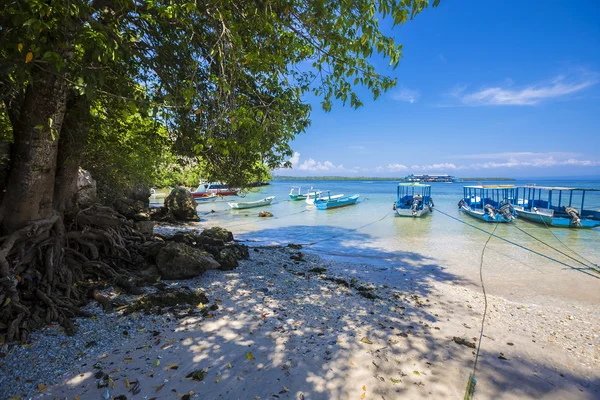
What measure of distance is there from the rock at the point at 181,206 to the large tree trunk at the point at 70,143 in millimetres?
13654

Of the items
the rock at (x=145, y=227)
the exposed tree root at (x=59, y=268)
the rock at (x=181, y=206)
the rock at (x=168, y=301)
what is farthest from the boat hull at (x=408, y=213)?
the rock at (x=168, y=301)

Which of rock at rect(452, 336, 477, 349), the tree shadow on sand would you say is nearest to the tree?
the tree shadow on sand

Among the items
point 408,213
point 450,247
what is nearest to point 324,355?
point 450,247

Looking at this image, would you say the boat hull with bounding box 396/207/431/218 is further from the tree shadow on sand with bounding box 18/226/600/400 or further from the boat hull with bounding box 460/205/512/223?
the tree shadow on sand with bounding box 18/226/600/400

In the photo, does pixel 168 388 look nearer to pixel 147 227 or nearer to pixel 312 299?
pixel 312 299

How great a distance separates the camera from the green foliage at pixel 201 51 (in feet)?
9.43

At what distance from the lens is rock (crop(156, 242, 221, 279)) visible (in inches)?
243

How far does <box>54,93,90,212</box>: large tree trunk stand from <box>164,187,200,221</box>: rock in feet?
44.8

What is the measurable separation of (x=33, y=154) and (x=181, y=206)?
50.9ft

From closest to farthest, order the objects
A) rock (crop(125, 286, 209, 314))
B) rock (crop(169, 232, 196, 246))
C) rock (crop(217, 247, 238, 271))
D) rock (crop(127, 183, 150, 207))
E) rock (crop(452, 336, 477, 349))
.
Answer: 1. rock (crop(452, 336, 477, 349))
2. rock (crop(125, 286, 209, 314))
3. rock (crop(217, 247, 238, 271))
4. rock (crop(169, 232, 196, 246))
5. rock (crop(127, 183, 150, 207))

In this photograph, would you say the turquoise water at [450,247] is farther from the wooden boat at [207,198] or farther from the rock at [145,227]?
the wooden boat at [207,198]

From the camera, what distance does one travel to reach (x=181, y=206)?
19.4m

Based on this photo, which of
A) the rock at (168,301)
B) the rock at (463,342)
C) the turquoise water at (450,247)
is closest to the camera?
the rock at (463,342)

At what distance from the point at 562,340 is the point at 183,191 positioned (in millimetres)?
19508
